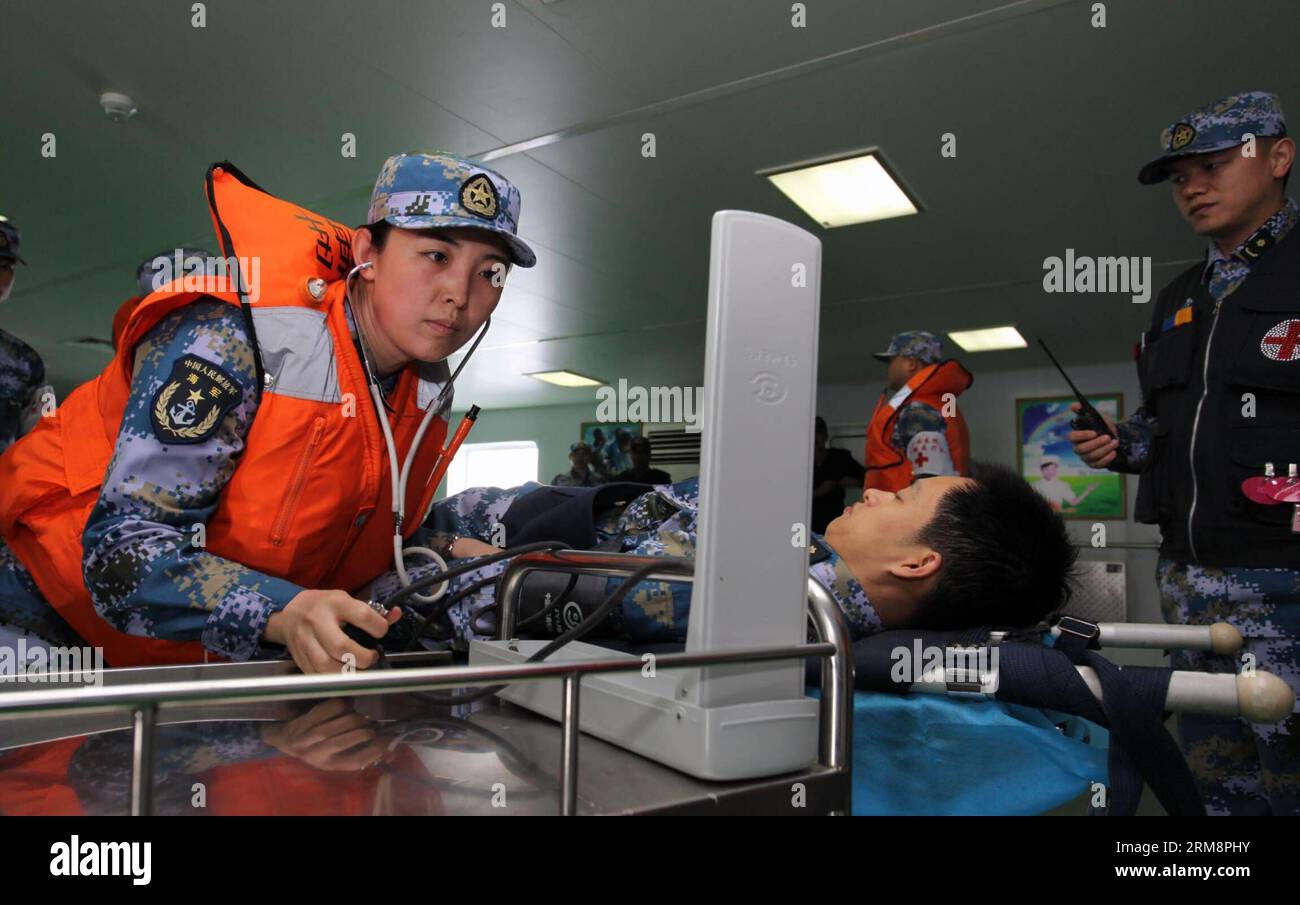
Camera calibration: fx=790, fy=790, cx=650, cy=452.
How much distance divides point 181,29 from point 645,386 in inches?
248

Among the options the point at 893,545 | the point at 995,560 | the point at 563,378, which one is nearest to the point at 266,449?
the point at 893,545

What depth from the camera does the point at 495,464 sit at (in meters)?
11.0

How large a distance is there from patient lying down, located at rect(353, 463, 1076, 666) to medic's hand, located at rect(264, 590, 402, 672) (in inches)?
16.1

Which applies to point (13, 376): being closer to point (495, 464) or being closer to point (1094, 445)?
point (1094, 445)

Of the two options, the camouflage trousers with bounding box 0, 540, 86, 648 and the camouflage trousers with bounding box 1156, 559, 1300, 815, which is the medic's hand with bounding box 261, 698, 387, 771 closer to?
the camouflage trousers with bounding box 0, 540, 86, 648

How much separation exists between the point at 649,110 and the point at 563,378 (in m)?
5.31

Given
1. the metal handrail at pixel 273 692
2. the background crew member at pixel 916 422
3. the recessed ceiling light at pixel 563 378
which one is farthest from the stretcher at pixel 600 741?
the recessed ceiling light at pixel 563 378

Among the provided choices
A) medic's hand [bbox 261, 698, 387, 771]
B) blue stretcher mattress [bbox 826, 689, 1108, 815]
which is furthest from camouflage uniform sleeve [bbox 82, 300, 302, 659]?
blue stretcher mattress [bbox 826, 689, 1108, 815]

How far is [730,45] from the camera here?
8.66 feet

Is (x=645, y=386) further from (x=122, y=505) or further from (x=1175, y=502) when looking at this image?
(x=122, y=505)

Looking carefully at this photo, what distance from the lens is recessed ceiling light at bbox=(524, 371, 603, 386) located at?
26.3 ft

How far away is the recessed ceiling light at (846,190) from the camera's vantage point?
3.46m

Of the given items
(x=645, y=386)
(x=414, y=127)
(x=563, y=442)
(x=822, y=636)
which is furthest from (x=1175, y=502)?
(x=563, y=442)

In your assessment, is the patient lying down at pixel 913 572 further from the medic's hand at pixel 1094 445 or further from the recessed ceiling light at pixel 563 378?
the recessed ceiling light at pixel 563 378
